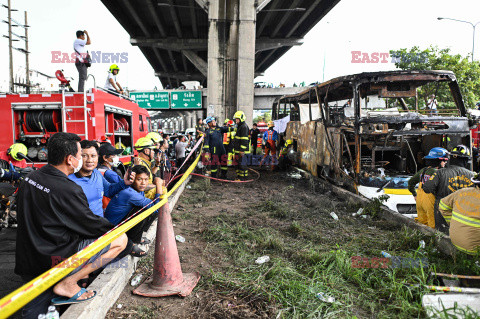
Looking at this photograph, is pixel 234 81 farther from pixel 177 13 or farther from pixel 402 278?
pixel 402 278

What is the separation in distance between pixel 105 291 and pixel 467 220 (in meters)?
3.50

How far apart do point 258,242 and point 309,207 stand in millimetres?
2368

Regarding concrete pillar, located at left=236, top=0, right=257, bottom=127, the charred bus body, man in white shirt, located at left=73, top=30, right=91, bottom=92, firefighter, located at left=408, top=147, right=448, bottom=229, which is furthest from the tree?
man in white shirt, located at left=73, top=30, right=91, bottom=92

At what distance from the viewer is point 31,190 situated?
2.31m

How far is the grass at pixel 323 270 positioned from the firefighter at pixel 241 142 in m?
4.26

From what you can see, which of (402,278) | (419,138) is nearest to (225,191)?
(419,138)

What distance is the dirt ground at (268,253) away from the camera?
2.74m

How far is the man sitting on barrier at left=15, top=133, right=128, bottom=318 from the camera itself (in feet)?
7.59

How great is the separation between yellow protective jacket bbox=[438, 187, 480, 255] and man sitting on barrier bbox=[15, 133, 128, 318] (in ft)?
11.4

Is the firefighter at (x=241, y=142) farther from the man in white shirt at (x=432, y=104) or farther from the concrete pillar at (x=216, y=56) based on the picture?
the concrete pillar at (x=216, y=56)

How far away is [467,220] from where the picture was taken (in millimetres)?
3141

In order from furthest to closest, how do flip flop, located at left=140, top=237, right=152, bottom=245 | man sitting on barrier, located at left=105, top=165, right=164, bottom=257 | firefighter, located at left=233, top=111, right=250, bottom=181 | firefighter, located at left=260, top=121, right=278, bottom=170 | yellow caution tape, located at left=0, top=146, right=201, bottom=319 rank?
1. firefighter, located at left=260, top=121, right=278, bottom=170
2. firefighter, located at left=233, top=111, right=250, bottom=181
3. flip flop, located at left=140, top=237, right=152, bottom=245
4. man sitting on barrier, located at left=105, top=165, right=164, bottom=257
5. yellow caution tape, located at left=0, top=146, right=201, bottom=319

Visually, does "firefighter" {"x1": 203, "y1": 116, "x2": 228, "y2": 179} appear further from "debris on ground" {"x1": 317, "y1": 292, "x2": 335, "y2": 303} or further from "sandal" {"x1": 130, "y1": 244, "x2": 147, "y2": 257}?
"debris on ground" {"x1": 317, "y1": 292, "x2": 335, "y2": 303}

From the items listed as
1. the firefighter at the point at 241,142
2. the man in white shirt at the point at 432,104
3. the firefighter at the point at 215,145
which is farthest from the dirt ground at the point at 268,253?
the man in white shirt at the point at 432,104
